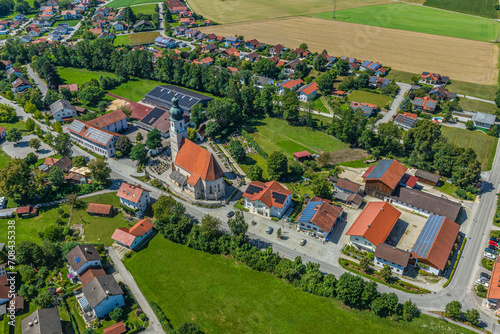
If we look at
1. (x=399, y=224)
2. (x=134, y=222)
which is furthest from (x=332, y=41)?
(x=134, y=222)

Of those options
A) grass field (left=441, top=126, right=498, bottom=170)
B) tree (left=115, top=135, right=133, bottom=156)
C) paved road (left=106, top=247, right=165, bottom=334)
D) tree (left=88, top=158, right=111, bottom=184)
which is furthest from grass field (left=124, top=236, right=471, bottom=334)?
grass field (left=441, top=126, right=498, bottom=170)

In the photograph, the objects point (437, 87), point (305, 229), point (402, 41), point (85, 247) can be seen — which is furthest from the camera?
point (402, 41)

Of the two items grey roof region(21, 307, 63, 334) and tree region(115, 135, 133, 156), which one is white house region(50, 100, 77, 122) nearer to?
tree region(115, 135, 133, 156)

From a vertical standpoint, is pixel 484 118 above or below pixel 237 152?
above

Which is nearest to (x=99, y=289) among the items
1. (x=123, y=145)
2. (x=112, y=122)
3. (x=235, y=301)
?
(x=235, y=301)

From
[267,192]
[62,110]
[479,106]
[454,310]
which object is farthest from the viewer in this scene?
[479,106]

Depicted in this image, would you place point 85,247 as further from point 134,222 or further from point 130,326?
point 130,326

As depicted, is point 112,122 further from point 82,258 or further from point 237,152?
point 82,258
